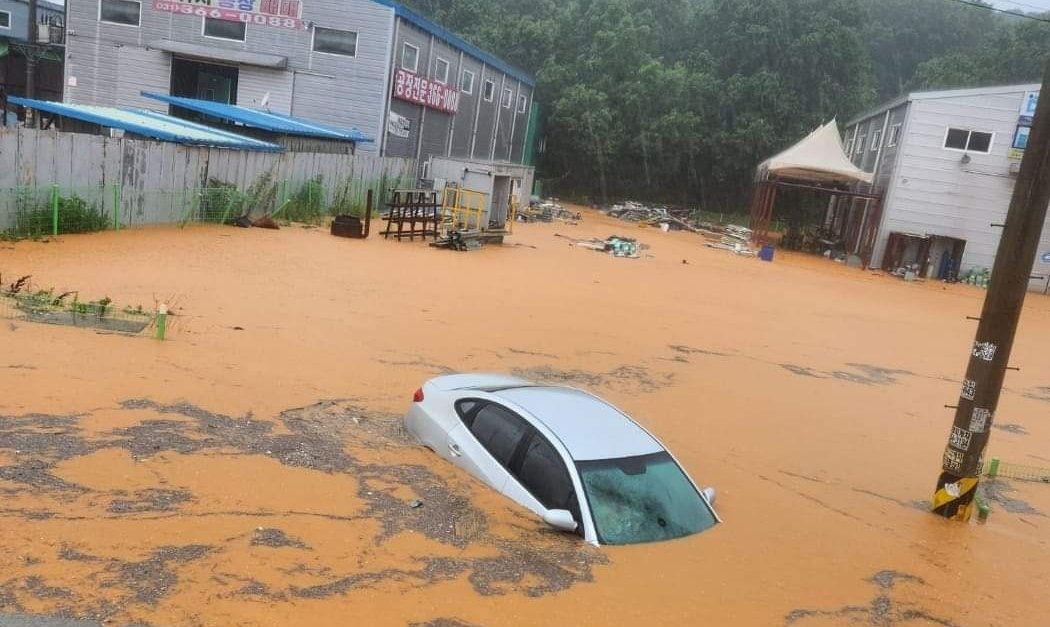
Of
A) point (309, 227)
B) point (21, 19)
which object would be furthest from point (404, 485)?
point (21, 19)

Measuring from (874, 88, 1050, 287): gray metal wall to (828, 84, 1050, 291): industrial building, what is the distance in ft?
0.12

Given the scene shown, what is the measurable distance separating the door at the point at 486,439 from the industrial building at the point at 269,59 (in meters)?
23.4

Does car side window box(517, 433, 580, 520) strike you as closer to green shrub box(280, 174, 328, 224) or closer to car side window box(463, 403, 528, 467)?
car side window box(463, 403, 528, 467)

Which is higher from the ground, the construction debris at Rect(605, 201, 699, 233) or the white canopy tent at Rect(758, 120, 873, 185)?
the white canopy tent at Rect(758, 120, 873, 185)

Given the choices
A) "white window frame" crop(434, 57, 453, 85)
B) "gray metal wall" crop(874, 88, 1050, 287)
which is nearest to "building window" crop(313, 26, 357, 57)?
"white window frame" crop(434, 57, 453, 85)

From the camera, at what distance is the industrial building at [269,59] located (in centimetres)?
3216

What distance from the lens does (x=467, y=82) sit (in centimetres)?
4184

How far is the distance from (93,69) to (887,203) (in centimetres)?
3118

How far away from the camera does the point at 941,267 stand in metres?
34.7

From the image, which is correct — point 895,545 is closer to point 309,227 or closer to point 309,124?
point 309,227

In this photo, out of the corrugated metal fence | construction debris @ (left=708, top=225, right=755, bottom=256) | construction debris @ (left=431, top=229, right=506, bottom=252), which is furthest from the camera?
construction debris @ (left=708, top=225, right=755, bottom=256)

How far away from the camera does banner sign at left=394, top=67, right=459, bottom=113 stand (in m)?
33.3

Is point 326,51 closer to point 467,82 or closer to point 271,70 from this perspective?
point 271,70

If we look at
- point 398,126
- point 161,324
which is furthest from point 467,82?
point 161,324
